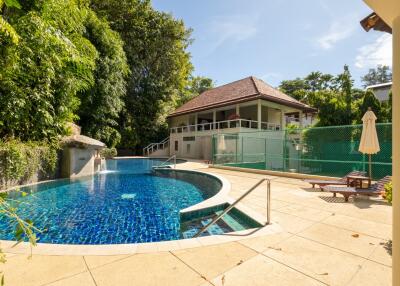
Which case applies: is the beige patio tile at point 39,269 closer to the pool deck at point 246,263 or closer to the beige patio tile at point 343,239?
the pool deck at point 246,263

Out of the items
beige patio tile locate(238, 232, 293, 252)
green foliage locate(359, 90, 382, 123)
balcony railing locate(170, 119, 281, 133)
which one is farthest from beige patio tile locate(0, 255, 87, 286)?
green foliage locate(359, 90, 382, 123)

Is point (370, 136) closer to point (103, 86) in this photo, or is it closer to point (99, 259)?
point (99, 259)

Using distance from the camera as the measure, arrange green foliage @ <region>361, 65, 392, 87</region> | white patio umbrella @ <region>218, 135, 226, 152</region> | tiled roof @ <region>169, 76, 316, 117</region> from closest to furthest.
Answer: white patio umbrella @ <region>218, 135, 226, 152</region> → tiled roof @ <region>169, 76, 316, 117</region> → green foliage @ <region>361, 65, 392, 87</region>

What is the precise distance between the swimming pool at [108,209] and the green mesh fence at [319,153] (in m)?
4.51

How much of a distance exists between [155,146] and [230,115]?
10954mm

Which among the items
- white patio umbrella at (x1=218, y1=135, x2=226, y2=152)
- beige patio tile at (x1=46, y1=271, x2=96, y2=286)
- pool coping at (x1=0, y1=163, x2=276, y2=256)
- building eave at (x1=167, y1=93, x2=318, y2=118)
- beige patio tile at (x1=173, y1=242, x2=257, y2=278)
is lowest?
beige patio tile at (x1=173, y1=242, x2=257, y2=278)

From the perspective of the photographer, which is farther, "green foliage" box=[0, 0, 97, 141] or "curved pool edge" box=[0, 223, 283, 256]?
"green foliage" box=[0, 0, 97, 141]

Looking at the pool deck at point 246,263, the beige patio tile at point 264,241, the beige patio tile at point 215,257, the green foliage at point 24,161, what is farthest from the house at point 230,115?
the beige patio tile at point 215,257

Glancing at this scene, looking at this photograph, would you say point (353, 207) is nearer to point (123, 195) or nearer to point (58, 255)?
point (58, 255)

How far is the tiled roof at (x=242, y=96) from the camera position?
20597mm

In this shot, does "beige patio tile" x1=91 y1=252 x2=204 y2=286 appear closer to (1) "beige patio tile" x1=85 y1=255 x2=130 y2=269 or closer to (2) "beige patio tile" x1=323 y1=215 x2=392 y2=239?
(1) "beige patio tile" x1=85 y1=255 x2=130 y2=269

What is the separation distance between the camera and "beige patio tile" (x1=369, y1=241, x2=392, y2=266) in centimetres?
296

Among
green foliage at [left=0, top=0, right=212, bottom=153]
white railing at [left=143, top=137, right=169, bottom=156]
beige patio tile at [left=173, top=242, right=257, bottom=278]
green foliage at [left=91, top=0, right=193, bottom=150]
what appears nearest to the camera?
beige patio tile at [left=173, top=242, right=257, bottom=278]

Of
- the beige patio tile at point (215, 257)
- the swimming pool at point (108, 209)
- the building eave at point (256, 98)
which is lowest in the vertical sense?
the swimming pool at point (108, 209)
